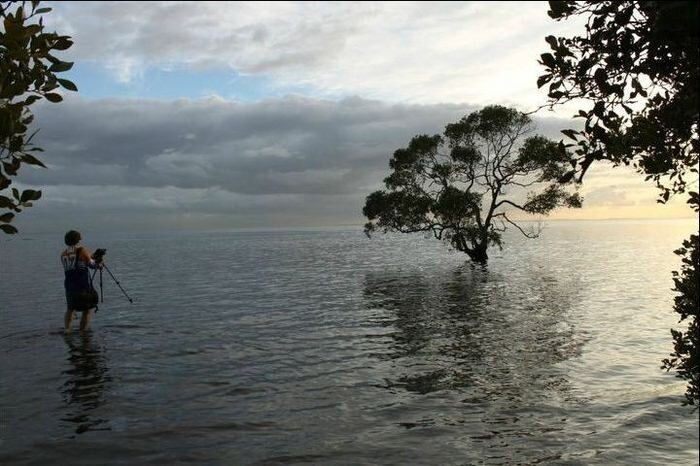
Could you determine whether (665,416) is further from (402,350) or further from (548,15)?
(548,15)

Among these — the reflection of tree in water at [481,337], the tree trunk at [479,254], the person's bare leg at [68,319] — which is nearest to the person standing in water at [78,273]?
the person's bare leg at [68,319]

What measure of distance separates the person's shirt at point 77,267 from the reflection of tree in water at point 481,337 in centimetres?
1112

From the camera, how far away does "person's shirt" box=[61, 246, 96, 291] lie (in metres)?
18.6

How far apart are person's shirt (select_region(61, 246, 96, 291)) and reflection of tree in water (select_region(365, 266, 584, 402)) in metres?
11.1

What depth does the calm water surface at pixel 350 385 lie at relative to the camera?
9406 millimetres

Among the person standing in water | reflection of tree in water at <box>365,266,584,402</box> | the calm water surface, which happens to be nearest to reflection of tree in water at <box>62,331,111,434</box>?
the calm water surface

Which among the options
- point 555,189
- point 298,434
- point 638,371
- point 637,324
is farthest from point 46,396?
point 555,189

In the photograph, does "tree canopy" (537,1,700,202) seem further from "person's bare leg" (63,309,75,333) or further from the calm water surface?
"person's bare leg" (63,309,75,333)

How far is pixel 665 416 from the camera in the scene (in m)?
10.8

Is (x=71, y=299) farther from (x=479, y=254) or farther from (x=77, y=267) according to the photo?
(x=479, y=254)

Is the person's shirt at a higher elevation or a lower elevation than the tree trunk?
higher

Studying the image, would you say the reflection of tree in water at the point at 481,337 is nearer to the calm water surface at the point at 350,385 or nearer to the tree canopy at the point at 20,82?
the calm water surface at the point at 350,385

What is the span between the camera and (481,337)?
19.4m

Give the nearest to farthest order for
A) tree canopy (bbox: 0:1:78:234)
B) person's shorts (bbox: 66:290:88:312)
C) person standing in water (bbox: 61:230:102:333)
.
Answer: tree canopy (bbox: 0:1:78:234) < person standing in water (bbox: 61:230:102:333) < person's shorts (bbox: 66:290:88:312)
